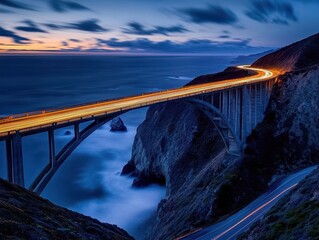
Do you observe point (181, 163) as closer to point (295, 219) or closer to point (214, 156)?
point (214, 156)

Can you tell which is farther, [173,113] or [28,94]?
[28,94]

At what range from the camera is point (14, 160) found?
18.6 m

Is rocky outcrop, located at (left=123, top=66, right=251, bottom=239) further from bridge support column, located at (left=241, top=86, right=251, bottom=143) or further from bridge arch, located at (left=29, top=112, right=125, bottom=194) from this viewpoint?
bridge arch, located at (left=29, top=112, right=125, bottom=194)

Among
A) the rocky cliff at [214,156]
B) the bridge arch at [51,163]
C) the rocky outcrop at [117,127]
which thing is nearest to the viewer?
the bridge arch at [51,163]

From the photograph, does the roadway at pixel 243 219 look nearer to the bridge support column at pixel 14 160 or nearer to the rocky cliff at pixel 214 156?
the rocky cliff at pixel 214 156

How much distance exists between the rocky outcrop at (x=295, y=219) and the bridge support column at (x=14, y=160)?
13.7 meters

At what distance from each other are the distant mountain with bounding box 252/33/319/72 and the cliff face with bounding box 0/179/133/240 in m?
56.0

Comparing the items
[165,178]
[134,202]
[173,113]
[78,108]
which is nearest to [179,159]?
Result: [165,178]

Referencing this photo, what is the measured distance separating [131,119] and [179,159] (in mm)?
43307

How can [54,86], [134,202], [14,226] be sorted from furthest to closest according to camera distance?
[54,86] < [134,202] < [14,226]

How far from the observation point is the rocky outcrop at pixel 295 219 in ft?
53.1

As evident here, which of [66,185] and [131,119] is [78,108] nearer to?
[66,185]

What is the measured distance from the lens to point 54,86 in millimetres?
133000

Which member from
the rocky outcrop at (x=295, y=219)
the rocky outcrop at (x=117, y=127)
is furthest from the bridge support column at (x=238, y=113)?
the rocky outcrop at (x=117, y=127)
